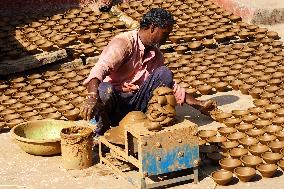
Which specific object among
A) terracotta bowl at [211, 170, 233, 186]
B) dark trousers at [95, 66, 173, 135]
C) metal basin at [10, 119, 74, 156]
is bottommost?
terracotta bowl at [211, 170, 233, 186]

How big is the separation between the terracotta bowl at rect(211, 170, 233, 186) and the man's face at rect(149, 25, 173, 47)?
126 cm

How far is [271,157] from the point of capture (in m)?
5.50

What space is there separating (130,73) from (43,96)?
1987mm

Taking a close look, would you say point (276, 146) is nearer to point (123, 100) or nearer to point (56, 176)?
point (123, 100)

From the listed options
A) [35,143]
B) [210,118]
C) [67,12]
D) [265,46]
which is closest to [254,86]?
[210,118]

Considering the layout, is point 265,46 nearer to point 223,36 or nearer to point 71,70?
point 223,36

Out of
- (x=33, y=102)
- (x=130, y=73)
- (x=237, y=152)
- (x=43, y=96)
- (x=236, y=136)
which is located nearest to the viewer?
(x=237, y=152)

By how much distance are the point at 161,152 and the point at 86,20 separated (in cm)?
528

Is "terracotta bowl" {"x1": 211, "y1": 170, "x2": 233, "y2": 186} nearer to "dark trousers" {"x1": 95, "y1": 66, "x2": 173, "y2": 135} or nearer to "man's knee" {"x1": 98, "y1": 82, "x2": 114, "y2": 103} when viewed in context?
"dark trousers" {"x1": 95, "y1": 66, "x2": 173, "y2": 135}

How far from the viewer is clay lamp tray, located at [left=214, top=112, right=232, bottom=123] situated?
21.4ft

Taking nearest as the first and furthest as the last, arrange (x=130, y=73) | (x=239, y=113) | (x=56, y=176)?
1. (x=56, y=176)
2. (x=130, y=73)
3. (x=239, y=113)

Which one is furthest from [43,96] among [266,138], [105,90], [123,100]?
[266,138]

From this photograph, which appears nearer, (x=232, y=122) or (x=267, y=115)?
(x=232, y=122)

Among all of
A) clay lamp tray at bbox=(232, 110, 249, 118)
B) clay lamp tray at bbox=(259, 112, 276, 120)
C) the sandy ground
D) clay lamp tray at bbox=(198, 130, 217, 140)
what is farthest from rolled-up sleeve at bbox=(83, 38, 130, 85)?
clay lamp tray at bbox=(259, 112, 276, 120)
